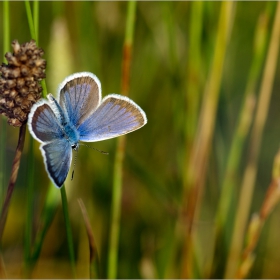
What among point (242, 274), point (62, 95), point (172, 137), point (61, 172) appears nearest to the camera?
point (61, 172)

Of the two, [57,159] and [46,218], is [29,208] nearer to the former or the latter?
[46,218]

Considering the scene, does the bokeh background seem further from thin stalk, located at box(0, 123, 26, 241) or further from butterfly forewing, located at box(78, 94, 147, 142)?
thin stalk, located at box(0, 123, 26, 241)

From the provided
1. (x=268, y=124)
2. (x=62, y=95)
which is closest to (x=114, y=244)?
(x=62, y=95)

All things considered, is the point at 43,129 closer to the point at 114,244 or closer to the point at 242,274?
the point at 114,244

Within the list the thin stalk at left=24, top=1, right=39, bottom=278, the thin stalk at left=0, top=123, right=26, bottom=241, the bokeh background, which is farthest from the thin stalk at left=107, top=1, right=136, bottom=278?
the thin stalk at left=0, top=123, right=26, bottom=241

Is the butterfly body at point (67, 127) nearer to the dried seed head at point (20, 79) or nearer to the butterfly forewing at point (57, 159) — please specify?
the butterfly forewing at point (57, 159)

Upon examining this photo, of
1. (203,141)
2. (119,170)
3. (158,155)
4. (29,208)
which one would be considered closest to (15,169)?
(29,208)

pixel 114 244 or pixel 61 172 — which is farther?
pixel 114 244
